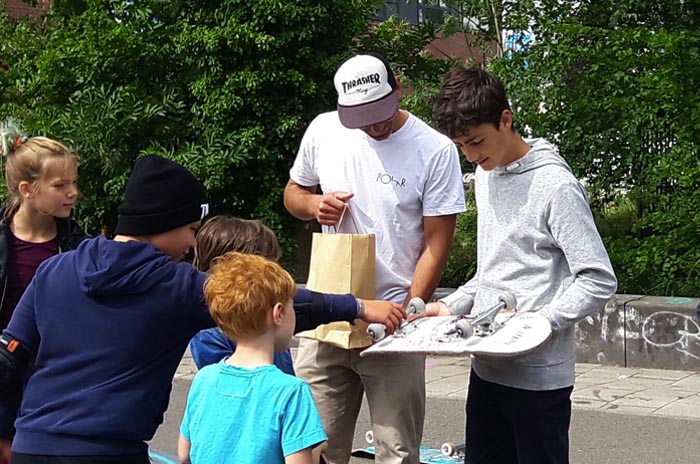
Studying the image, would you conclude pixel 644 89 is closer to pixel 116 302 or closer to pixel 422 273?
pixel 422 273

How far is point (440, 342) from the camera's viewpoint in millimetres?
3043

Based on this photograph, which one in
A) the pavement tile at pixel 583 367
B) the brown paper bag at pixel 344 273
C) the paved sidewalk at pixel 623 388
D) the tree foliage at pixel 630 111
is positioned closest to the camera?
the brown paper bag at pixel 344 273

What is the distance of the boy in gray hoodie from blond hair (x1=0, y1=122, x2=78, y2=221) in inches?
61.8

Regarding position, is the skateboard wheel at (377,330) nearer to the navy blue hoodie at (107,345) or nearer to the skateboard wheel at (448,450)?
the navy blue hoodie at (107,345)

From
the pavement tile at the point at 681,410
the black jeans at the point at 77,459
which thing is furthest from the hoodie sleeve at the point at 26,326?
the pavement tile at the point at 681,410

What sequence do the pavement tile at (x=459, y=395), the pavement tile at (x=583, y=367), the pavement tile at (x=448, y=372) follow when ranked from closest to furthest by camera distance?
the pavement tile at (x=459, y=395), the pavement tile at (x=583, y=367), the pavement tile at (x=448, y=372)

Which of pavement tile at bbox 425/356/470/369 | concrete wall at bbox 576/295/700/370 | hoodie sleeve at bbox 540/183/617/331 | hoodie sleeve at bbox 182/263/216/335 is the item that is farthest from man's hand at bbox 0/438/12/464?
concrete wall at bbox 576/295/700/370

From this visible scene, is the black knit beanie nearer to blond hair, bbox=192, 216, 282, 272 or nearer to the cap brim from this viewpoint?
blond hair, bbox=192, 216, 282, 272

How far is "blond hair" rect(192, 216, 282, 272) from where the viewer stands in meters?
3.38

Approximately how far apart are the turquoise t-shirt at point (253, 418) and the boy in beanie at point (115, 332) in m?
0.20

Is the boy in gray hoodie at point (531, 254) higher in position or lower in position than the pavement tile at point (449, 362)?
higher

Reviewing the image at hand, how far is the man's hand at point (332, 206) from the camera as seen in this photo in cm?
378

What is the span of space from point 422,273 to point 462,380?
4573 mm

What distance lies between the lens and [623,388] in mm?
7602
